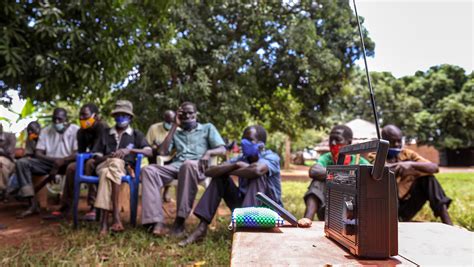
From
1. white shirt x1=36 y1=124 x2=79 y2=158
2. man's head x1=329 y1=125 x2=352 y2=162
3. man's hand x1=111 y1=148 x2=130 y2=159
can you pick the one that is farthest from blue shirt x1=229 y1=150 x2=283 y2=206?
white shirt x1=36 y1=124 x2=79 y2=158

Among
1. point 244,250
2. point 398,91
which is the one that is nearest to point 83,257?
point 244,250

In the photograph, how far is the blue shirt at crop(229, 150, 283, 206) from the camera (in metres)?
3.61

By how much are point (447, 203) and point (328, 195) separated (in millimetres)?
2743

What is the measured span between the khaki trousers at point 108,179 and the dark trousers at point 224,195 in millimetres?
970

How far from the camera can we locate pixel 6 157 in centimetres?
550

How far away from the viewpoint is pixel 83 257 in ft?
9.84

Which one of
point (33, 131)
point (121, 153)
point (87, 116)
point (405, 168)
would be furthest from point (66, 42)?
point (405, 168)

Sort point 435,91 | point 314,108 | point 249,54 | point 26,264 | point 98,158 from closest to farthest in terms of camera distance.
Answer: point 26,264
point 98,158
point 249,54
point 314,108
point 435,91

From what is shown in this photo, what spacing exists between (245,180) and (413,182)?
5.37ft

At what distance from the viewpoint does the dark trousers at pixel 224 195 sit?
3.53 metres

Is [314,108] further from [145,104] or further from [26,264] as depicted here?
[26,264]

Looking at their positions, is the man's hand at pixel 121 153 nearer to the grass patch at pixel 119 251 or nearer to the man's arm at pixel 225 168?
the grass patch at pixel 119 251

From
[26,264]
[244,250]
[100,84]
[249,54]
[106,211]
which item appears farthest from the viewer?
[249,54]

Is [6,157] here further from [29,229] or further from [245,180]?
[245,180]
